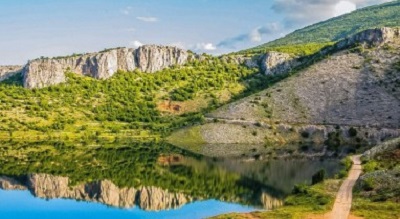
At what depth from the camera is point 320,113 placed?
18000cm

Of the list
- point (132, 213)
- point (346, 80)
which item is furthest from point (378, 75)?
point (132, 213)

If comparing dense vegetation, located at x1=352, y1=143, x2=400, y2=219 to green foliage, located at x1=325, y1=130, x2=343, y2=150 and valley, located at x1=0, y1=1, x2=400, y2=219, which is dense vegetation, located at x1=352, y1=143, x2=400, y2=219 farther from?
green foliage, located at x1=325, y1=130, x2=343, y2=150

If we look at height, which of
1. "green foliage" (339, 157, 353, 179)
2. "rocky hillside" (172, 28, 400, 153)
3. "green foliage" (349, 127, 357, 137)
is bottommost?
"green foliage" (339, 157, 353, 179)

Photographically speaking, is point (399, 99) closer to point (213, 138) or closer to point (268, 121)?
point (268, 121)

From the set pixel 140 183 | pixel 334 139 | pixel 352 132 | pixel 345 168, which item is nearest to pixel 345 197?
pixel 345 168

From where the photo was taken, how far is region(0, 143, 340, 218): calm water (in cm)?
8075

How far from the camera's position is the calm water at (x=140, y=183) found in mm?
80750

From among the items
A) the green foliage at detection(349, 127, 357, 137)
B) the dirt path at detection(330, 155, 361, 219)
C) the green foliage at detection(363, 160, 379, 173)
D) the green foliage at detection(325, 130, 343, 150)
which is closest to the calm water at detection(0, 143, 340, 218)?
the dirt path at detection(330, 155, 361, 219)

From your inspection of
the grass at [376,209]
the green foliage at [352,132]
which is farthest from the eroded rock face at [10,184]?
the green foliage at [352,132]

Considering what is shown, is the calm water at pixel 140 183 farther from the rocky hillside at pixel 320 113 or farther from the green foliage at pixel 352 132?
the green foliage at pixel 352 132

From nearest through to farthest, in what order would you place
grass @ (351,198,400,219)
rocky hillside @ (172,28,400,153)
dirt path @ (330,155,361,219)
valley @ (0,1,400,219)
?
grass @ (351,198,400,219)
dirt path @ (330,155,361,219)
valley @ (0,1,400,219)
rocky hillside @ (172,28,400,153)

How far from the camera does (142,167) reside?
4788 inches

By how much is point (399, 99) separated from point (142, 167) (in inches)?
3881

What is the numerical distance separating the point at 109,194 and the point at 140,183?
32.6ft
